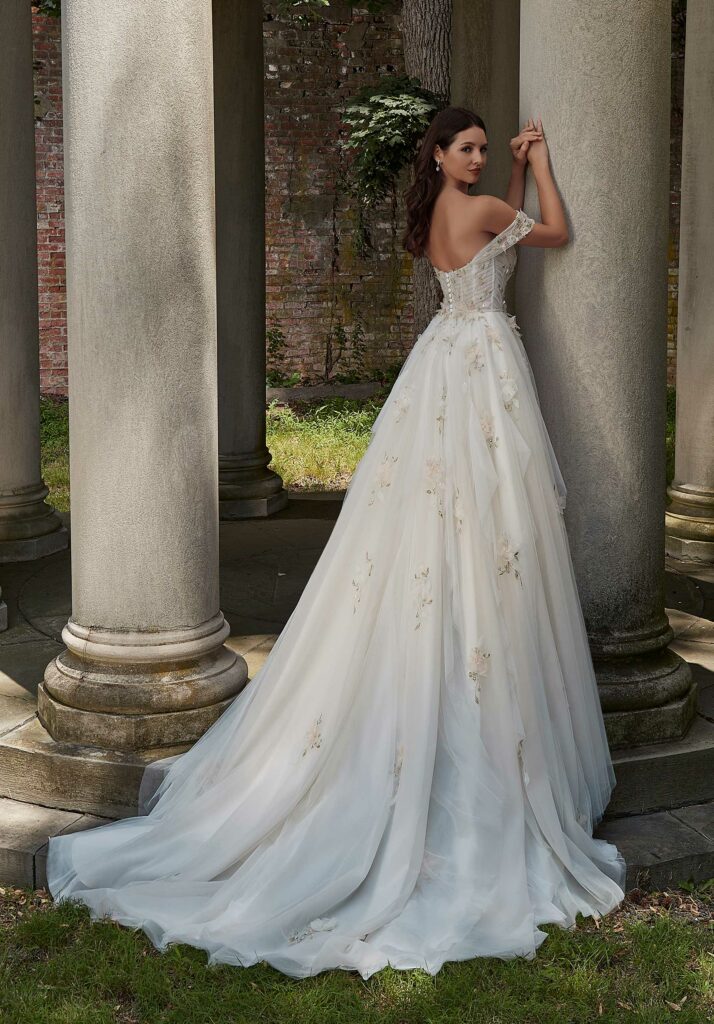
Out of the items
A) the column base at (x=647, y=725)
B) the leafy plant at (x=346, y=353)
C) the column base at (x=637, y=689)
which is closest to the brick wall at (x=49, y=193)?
the leafy plant at (x=346, y=353)

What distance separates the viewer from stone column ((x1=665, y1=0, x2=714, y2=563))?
8.77 meters

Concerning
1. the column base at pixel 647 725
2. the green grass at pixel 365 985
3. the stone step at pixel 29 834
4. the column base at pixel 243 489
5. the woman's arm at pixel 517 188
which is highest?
the woman's arm at pixel 517 188

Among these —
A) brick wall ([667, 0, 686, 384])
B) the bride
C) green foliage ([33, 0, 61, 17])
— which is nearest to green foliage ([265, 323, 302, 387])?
green foliage ([33, 0, 61, 17])

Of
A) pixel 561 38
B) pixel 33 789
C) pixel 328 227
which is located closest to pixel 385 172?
pixel 328 227

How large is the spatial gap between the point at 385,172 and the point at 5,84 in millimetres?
4543

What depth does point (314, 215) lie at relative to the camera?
1655 cm

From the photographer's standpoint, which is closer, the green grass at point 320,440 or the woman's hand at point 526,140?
the woman's hand at point 526,140

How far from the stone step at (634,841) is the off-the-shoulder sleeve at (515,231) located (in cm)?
225

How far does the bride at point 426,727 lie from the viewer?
4309 mm

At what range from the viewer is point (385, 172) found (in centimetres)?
1220

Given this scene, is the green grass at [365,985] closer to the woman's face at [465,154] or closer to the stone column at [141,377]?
the stone column at [141,377]

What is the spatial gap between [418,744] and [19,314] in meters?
5.27

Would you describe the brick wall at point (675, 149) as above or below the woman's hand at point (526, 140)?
above

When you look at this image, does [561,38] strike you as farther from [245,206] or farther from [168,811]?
[245,206]
